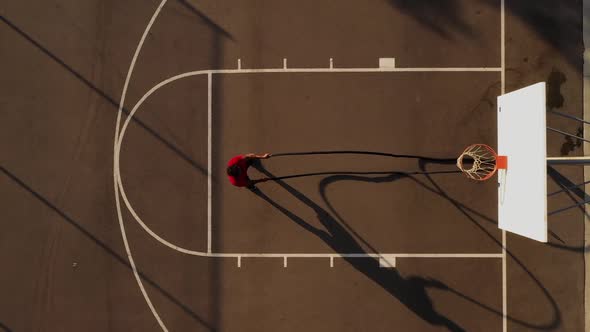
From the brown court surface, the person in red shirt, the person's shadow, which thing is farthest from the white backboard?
the person in red shirt

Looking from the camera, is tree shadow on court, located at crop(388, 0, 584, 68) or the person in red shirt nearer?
the person in red shirt

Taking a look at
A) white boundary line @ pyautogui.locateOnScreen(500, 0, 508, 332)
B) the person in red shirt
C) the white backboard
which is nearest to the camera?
the white backboard

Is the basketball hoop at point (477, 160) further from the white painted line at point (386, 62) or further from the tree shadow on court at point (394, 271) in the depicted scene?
the white painted line at point (386, 62)

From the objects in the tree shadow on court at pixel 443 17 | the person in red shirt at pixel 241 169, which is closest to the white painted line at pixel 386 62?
the tree shadow on court at pixel 443 17

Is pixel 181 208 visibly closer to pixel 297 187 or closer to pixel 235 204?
pixel 235 204

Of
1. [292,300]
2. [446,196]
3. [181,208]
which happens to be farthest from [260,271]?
[446,196]

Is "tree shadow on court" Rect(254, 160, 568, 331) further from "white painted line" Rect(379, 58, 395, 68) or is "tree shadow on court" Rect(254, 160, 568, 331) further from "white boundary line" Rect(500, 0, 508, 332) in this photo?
"white painted line" Rect(379, 58, 395, 68)
